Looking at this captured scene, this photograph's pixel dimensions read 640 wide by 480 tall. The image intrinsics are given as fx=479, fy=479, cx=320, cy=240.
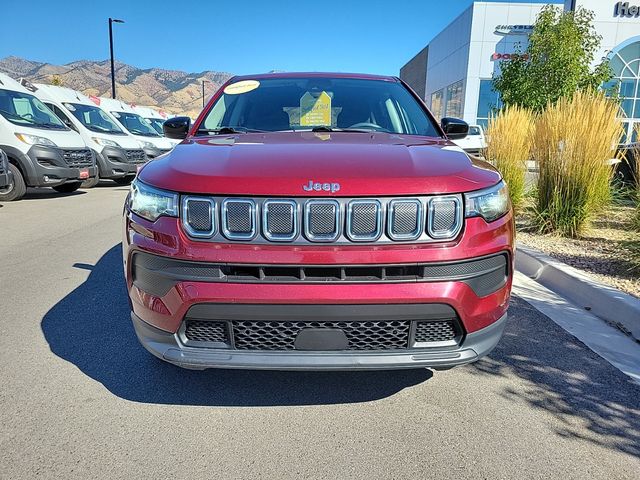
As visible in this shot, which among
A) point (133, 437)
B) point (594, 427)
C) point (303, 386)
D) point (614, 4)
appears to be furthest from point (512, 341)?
point (614, 4)

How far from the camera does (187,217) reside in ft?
6.74

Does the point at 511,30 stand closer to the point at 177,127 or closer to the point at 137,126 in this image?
the point at 137,126

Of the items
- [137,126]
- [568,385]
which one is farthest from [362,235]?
[137,126]

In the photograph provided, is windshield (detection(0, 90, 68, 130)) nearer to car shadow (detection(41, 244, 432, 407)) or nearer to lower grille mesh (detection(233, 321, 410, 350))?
car shadow (detection(41, 244, 432, 407))

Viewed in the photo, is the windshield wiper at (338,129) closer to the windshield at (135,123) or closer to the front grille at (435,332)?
the front grille at (435,332)

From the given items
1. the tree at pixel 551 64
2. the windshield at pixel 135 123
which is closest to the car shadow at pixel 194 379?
the tree at pixel 551 64

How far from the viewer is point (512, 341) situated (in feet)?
10.8

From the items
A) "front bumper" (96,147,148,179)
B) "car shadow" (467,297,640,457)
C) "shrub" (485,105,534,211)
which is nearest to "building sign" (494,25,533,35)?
"shrub" (485,105,534,211)

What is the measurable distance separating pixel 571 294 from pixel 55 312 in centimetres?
425

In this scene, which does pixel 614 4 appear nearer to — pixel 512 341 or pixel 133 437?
pixel 512 341

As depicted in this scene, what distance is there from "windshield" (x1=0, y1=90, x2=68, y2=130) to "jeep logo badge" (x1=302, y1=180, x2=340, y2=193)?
976 cm

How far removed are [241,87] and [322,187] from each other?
2.08 meters

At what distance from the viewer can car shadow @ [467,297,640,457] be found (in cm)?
231

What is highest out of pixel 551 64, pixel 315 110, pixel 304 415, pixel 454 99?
pixel 454 99
